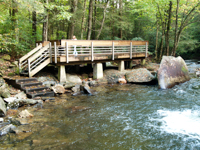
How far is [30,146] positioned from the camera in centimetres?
472

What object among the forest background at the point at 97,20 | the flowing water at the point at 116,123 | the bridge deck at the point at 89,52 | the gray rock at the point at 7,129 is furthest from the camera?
the forest background at the point at 97,20

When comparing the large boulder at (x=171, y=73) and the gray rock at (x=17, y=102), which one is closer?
the gray rock at (x=17, y=102)

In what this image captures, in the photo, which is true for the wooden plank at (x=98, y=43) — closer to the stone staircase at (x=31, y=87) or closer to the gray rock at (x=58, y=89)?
the gray rock at (x=58, y=89)

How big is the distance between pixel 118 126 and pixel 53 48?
8.04m

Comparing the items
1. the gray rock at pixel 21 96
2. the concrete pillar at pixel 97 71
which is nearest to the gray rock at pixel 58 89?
the gray rock at pixel 21 96

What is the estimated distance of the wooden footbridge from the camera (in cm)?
1111

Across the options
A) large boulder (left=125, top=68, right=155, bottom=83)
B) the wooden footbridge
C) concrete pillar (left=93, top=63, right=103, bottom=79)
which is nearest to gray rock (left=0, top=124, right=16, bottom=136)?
the wooden footbridge

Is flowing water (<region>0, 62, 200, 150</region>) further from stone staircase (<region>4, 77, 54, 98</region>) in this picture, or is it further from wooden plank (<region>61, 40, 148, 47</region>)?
wooden plank (<region>61, 40, 148, 47</region>)

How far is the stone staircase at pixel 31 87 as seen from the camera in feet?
30.0

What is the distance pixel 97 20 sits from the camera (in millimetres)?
18875

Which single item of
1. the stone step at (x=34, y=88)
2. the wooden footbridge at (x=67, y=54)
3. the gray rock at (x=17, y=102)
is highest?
the wooden footbridge at (x=67, y=54)

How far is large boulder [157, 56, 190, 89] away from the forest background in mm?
4987

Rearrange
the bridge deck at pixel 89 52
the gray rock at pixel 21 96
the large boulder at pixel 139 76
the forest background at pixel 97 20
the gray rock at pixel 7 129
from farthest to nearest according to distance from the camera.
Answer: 1. the large boulder at pixel 139 76
2. the forest background at pixel 97 20
3. the bridge deck at pixel 89 52
4. the gray rock at pixel 21 96
5. the gray rock at pixel 7 129

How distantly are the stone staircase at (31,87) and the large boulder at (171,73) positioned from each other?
23.8 ft
